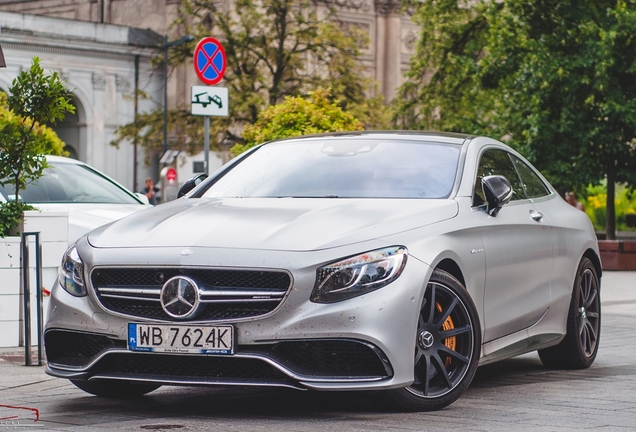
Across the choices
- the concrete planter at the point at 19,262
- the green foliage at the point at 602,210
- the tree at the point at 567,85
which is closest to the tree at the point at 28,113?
the concrete planter at the point at 19,262

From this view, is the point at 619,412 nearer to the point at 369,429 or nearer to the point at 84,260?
the point at 369,429

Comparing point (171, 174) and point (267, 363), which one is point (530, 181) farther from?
point (171, 174)

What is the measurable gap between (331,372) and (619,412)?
5.25 feet

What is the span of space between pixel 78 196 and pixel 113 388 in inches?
245

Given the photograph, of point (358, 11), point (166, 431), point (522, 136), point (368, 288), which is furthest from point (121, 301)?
point (358, 11)

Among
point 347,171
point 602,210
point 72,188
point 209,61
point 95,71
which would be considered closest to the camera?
point 347,171

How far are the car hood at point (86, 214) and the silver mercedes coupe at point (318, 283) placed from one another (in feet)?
14.7

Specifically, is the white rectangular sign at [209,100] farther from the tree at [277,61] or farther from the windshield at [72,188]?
the tree at [277,61]

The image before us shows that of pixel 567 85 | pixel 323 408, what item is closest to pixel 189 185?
pixel 323 408

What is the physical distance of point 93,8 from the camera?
68.2m

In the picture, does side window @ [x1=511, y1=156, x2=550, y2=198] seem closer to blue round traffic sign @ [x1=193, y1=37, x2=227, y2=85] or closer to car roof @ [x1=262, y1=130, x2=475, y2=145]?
car roof @ [x1=262, y1=130, x2=475, y2=145]

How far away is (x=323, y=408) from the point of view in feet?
22.2

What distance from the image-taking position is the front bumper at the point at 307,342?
6121 mm

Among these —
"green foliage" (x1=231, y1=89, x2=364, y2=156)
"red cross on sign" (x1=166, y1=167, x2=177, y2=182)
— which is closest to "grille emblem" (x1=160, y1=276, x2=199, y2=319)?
"green foliage" (x1=231, y1=89, x2=364, y2=156)
